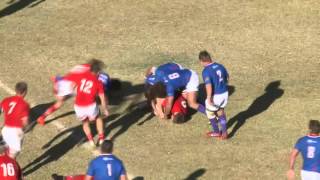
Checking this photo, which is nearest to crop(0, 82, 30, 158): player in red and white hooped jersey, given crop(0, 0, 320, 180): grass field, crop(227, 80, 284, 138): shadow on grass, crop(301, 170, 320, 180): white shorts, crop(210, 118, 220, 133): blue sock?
crop(0, 0, 320, 180): grass field

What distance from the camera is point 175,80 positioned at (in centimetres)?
1819

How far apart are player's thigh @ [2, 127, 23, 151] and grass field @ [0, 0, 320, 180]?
1053 millimetres

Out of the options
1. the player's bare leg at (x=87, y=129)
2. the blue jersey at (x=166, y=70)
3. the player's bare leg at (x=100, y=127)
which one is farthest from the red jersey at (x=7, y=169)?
the blue jersey at (x=166, y=70)

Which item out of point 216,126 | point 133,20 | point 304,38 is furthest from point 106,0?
point 216,126

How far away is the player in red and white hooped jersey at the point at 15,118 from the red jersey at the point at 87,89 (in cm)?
155

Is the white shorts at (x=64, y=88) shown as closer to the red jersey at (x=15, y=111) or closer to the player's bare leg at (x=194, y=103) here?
the player's bare leg at (x=194, y=103)

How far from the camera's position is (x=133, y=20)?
1037 inches

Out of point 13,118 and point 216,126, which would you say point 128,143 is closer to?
point 216,126

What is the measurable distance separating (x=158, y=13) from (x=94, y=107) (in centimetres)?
1048

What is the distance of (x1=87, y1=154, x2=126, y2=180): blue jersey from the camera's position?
42.1ft

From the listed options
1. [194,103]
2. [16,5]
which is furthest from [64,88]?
[16,5]

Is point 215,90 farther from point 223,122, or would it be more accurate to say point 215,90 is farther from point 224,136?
point 224,136

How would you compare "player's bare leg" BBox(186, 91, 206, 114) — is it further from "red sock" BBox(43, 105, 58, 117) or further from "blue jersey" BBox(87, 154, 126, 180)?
"blue jersey" BBox(87, 154, 126, 180)

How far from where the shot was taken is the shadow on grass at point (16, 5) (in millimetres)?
27359
